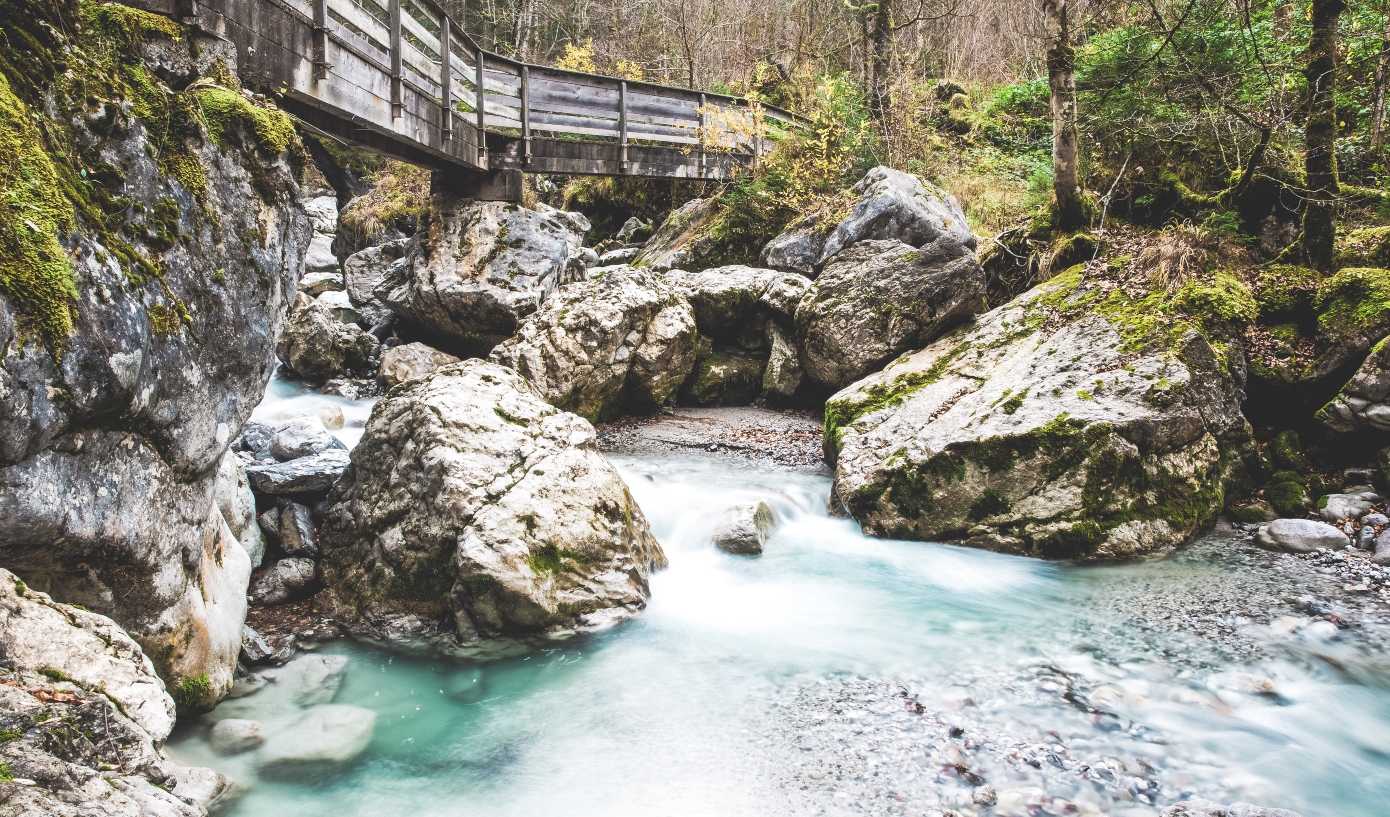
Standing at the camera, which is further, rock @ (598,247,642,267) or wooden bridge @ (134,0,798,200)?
rock @ (598,247,642,267)

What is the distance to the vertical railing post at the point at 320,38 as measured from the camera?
687cm

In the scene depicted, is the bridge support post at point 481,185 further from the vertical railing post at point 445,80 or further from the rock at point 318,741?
the rock at point 318,741

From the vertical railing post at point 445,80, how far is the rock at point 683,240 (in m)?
4.19

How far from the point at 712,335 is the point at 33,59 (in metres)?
8.90

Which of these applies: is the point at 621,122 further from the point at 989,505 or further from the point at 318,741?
the point at 318,741

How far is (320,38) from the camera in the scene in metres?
6.91

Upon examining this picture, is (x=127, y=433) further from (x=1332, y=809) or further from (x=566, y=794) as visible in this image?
(x=1332, y=809)

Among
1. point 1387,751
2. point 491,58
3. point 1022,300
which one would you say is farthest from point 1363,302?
point 491,58

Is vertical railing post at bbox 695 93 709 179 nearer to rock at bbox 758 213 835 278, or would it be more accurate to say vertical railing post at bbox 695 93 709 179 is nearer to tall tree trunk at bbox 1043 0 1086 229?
rock at bbox 758 213 835 278

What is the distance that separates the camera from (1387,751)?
3.93m

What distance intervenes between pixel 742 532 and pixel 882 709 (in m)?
2.52

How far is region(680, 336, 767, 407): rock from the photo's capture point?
10.9m

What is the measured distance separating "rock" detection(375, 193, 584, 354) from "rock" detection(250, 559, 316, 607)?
5.88 metres

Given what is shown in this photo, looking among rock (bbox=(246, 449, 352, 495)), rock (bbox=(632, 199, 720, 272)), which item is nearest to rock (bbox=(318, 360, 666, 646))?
rock (bbox=(246, 449, 352, 495))
